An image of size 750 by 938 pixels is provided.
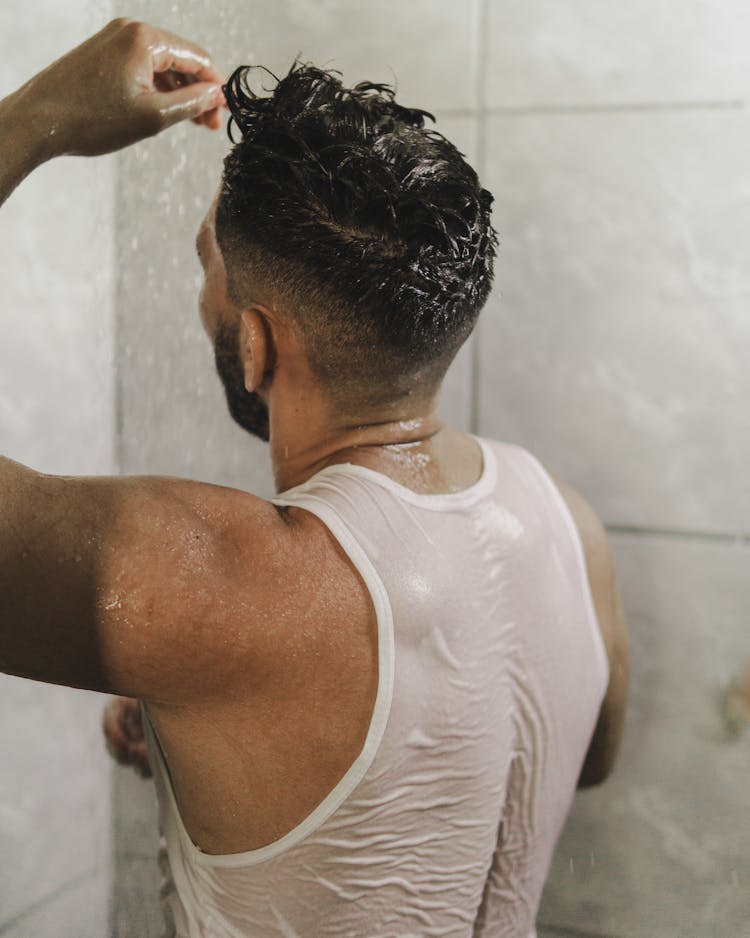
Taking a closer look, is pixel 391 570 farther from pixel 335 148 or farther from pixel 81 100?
pixel 81 100

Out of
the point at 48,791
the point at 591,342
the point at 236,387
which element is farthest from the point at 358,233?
the point at 48,791

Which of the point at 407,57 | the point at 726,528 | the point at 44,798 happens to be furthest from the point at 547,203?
the point at 44,798

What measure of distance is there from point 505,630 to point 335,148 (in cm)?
38

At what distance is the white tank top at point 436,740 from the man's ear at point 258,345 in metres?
0.10

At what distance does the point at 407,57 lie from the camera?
1.18 meters

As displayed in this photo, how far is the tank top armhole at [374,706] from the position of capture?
0.63 meters

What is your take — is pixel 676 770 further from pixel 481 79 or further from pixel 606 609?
pixel 481 79

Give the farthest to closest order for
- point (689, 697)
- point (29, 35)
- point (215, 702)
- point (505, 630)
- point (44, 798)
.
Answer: point (689, 697) < point (44, 798) < point (29, 35) < point (505, 630) < point (215, 702)

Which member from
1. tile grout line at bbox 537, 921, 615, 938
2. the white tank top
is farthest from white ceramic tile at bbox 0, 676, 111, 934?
tile grout line at bbox 537, 921, 615, 938

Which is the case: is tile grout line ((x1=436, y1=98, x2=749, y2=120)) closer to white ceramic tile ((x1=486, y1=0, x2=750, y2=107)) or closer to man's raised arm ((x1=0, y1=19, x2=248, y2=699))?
white ceramic tile ((x1=486, y1=0, x2=750, y2=107))

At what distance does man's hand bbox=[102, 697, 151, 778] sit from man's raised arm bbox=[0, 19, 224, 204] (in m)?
0.49

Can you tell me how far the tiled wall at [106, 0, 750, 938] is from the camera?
1.08m

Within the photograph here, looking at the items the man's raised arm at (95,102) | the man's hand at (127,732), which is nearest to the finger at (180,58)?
the man's raised arm at (95,102)

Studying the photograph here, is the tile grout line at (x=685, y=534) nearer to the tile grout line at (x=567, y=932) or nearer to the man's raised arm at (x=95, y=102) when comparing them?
the tile grout line at (x=567, y=932)
